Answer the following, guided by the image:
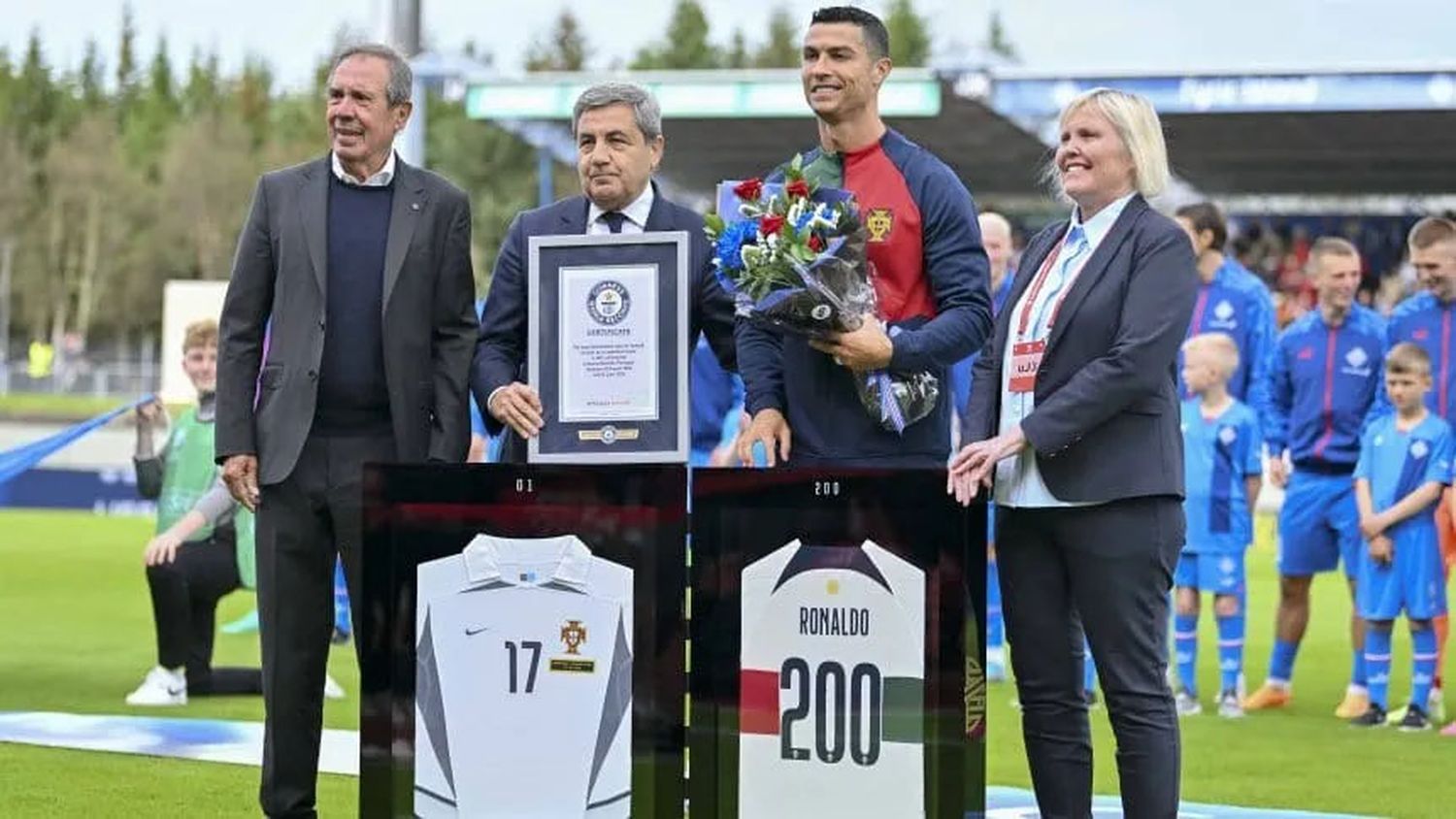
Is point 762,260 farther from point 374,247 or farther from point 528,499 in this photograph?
point 374,247

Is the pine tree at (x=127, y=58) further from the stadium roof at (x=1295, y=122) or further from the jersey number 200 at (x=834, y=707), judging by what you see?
the jersey number 200 at (x=834, y=707)

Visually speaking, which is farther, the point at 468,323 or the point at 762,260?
the point at 468,323

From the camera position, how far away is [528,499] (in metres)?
4.79

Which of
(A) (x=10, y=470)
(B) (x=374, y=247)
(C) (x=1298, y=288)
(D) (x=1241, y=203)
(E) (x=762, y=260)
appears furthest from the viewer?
(D) (x=1241, y=203)

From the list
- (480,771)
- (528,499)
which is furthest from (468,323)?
(480,771)

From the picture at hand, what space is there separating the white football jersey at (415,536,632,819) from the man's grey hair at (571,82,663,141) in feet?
3.31

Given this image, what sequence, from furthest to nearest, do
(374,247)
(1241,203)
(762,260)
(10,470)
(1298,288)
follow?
(1241,203) → (1298,288) → (10,470) → (374,247) → (762,260)

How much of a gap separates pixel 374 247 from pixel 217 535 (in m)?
3.97

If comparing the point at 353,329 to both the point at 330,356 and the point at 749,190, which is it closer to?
the point at 330,356

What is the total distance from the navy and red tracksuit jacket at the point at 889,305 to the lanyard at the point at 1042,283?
8cm

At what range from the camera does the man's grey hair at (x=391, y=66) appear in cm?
523

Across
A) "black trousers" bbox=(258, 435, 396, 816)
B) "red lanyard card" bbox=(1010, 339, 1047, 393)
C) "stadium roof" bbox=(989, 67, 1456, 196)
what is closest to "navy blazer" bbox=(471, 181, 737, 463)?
"black trousers" bbox=(258, 435, 396, 816)

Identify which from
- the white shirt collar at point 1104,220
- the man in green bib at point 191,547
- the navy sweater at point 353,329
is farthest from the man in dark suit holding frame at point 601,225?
the man in green bib at point 191,547

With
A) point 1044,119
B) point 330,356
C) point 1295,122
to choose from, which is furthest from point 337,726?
point 1295,122
